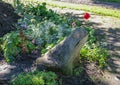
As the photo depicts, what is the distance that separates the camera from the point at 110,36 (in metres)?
9.45

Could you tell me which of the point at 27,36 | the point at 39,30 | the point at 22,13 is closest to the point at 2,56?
the point at 27,36

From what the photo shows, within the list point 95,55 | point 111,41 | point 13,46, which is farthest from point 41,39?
point 111,41

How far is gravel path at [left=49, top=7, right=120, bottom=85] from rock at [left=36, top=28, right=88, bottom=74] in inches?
31.4

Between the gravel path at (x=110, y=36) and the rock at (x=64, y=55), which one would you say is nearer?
the rock at (x=64, y=55)

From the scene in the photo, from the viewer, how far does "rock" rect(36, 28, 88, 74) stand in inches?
236

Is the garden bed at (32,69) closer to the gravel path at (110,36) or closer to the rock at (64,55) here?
the rock at (64,55)

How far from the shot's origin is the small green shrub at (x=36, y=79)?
5.40 metres

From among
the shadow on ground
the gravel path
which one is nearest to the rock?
the gravel path

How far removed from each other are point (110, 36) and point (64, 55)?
3642 mm

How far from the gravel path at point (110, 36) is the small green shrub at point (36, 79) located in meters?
1.18

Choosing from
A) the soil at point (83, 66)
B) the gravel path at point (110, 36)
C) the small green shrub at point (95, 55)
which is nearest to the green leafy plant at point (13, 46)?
the soil at point (83, 66)

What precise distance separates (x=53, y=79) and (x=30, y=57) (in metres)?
1.31

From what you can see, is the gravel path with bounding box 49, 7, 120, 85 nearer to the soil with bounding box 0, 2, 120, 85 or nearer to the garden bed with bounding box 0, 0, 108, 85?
the soil with bounding box 0, 2, 120, 85

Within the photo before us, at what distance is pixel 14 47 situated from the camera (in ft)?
22.0
